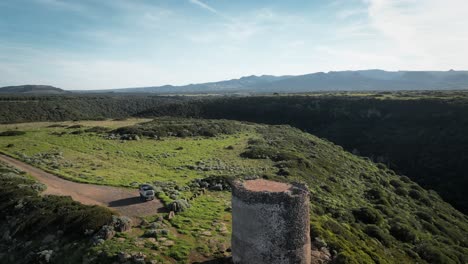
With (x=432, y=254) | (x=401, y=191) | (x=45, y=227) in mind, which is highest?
(x=45, y=227)

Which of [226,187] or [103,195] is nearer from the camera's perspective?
[103,195]

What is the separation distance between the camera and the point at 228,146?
1879 inches

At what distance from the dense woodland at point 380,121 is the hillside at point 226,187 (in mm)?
8760

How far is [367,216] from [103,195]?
66.1ft

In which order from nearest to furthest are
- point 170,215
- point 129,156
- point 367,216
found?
1. point 170,215
2. point 367,216
3. point 129,156

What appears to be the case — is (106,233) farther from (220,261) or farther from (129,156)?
(129,156)

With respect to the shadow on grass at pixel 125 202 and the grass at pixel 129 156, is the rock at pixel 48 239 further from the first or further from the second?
the grass at pixel 129 156

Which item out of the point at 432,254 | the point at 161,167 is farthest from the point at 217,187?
the point at 432,254

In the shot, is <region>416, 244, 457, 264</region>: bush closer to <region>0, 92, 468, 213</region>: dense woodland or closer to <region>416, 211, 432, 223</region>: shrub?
<region>416, 211, 432, 223</region>: shrub

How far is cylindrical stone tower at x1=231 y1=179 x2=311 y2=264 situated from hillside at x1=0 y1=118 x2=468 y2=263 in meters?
3.52

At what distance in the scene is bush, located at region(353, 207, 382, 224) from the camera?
28328 mm

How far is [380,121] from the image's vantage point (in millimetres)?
79562

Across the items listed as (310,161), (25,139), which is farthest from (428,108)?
(25,139)

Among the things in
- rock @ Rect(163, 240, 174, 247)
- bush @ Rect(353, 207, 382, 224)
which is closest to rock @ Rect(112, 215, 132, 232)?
rock @ Rect(163, 240, 174, 247)
